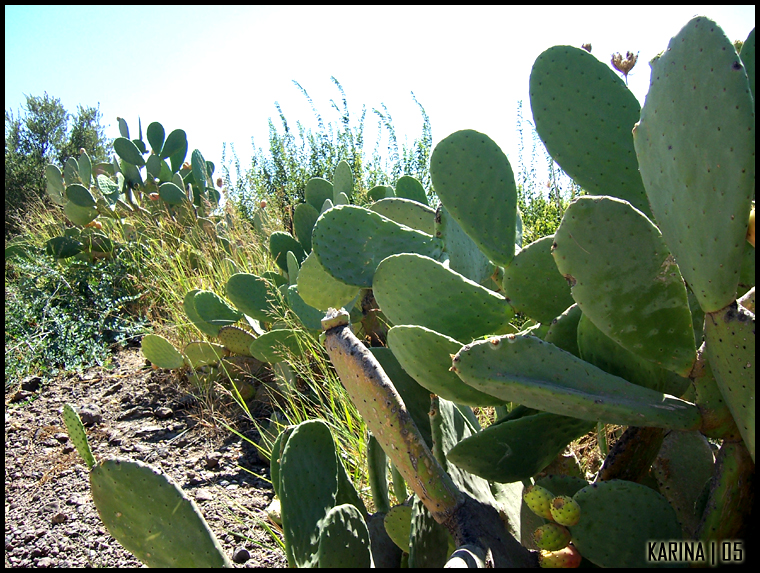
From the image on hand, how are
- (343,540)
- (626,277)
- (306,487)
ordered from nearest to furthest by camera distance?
1. (626,277)
2. (343,540)
3. (306,487)

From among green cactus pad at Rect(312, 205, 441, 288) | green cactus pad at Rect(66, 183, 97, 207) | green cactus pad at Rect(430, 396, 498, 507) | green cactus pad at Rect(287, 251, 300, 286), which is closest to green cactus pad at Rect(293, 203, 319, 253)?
green cactus pad at Rect(287, 251, 300, 286)

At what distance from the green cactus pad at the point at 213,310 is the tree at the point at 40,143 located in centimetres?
1013

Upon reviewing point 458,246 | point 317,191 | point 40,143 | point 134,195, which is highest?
point 40,143

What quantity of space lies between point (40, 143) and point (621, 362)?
14.8 m

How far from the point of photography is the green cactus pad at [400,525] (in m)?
1.03

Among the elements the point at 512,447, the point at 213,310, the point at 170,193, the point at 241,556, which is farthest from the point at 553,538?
the point at 170,193

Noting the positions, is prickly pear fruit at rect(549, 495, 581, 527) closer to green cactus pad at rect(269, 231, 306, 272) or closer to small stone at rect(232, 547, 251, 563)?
small stone at rect(232, 547, 251, 563)

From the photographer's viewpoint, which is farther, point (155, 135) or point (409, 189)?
point (155, 135)

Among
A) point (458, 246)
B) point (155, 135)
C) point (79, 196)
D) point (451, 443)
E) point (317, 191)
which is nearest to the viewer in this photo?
point (451, 443)

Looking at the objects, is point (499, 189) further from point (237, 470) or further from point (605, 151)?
point (237, 470)

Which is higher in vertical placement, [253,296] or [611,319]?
[253,296]

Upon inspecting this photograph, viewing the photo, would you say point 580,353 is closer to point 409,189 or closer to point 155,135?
point 409,189

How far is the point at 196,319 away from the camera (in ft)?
9.88

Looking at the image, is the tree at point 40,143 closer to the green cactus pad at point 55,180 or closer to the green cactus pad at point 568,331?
the green cactus pad at point 55,180
